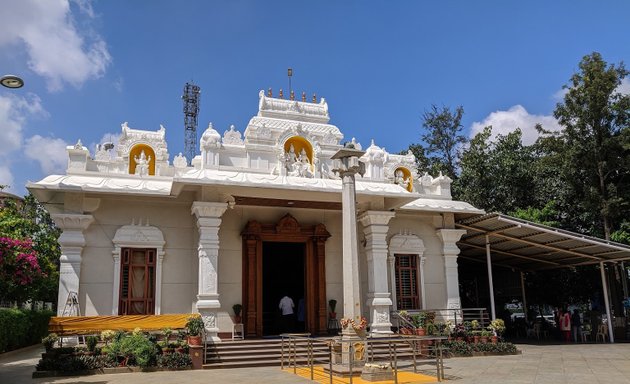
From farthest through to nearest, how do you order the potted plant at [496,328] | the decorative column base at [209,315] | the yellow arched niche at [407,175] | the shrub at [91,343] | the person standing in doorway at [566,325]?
the person standing in doorway at [566,325] < the yellow arched niche at [407,175] < the potted plant at [496,328] < the decorative column base at [209,315] < the shrub at [91,343]

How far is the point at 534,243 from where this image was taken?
15.9 meters

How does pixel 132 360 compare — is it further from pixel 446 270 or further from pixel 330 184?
pixel 446 270

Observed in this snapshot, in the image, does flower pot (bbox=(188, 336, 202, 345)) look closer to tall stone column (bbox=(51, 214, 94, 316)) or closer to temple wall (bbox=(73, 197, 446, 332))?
temple wall (bbox=(73, 197, 446, 332))

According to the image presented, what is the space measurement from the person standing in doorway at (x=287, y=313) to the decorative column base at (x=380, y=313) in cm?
225

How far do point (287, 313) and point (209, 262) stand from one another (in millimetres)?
3219

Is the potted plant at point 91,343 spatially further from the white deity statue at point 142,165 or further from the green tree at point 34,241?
the green tree at point 34,241

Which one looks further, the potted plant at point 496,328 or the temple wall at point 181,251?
the potted plant at point 496,328

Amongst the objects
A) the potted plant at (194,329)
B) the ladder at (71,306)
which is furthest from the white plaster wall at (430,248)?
→ the ladder at (71,306)

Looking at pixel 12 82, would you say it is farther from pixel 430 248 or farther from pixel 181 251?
pixel 430 248

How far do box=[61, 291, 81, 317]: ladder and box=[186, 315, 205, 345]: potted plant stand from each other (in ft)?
8.59

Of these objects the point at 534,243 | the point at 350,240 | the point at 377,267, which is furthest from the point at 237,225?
the point at 534,243

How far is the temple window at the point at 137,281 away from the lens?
12547 mm

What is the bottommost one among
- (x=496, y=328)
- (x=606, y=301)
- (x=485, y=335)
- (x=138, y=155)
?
(x=485, y=335)

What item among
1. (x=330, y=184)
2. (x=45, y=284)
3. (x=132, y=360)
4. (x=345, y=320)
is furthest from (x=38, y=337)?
(x=345, y=320)
